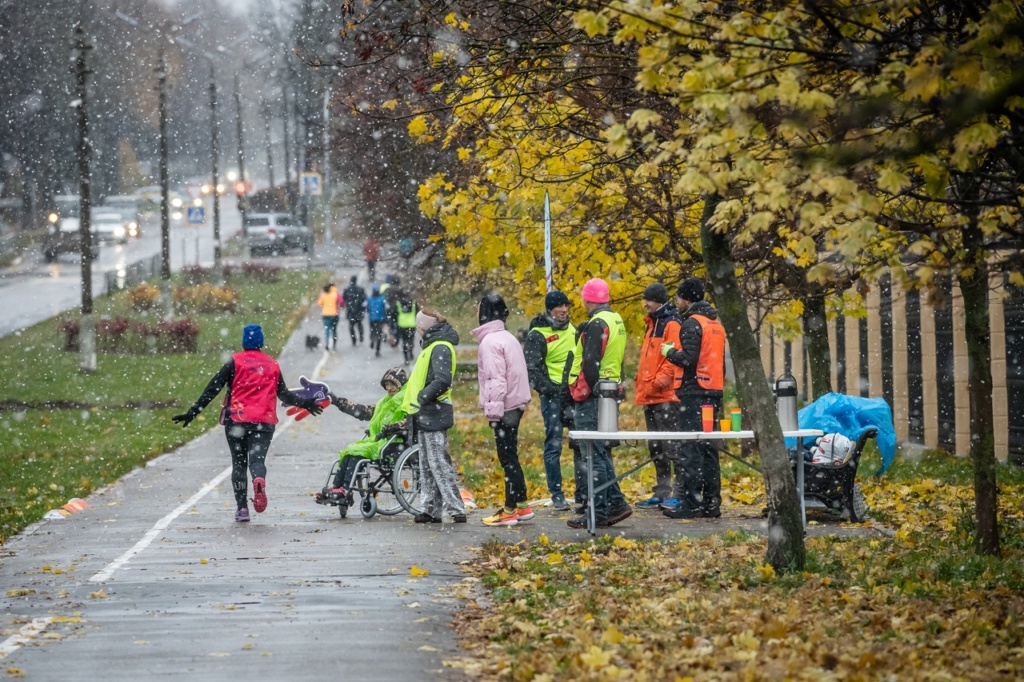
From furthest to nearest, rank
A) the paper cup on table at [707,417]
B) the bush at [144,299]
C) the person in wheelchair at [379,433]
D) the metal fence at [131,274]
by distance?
1. the metal fence at [131,274]
2. the bush at [144,299]
3. the person in wheelchair at [379,433]
4. the paper cup on table at [707,417]

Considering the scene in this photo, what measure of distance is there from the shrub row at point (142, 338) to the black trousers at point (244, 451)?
2433 cm

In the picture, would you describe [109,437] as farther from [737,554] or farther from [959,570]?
[959,570]

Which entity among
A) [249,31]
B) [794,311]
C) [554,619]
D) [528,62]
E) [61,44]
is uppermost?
[249,31]

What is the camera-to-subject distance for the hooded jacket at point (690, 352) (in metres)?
12.0

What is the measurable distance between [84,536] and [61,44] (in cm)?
6791

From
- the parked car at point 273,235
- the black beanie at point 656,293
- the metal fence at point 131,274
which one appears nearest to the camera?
the black beanie at point 656,293

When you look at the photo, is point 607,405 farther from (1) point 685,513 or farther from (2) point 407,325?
(2) point 407,325

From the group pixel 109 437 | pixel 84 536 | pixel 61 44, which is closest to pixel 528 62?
pixel 84 536

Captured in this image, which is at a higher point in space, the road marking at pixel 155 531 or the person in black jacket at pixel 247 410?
the person in black jacket at pixel 247 410

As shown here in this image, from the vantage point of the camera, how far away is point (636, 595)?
857 centimetres

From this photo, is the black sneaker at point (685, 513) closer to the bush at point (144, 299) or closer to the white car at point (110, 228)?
the bush at point (144, 299)

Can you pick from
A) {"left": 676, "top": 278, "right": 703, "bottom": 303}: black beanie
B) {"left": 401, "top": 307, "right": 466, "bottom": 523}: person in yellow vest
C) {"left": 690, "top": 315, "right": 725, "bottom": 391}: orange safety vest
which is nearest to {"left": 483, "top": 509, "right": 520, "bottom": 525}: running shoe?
{"left": 401, "top": 307, "right": 466, "bottom": 523}: person in yellow vest

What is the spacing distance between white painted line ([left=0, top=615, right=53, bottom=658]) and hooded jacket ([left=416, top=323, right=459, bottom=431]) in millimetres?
4428

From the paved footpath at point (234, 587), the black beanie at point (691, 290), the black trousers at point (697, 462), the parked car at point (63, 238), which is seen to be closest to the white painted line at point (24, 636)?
the paved footpath at point (234, 587)
